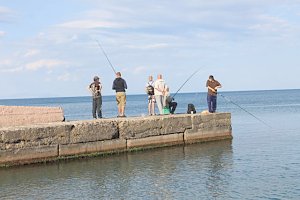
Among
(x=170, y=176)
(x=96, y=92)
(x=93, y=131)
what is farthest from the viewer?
(x=96, y=92)

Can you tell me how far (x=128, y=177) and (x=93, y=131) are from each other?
98.4 inches

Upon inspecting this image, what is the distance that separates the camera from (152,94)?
629 inches

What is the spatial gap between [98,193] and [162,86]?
7.18m

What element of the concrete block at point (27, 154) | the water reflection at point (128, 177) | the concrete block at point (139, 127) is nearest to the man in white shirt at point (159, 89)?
the concrete block at point (139, 127)

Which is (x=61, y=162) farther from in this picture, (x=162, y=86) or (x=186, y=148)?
(x=162, y=86)

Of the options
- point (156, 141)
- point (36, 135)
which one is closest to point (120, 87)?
point (156, 141)

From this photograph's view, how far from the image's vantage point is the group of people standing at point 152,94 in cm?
1490

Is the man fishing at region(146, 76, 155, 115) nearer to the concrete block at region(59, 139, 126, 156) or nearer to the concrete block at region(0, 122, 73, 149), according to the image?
the concrete block at region(59, 139, 126, 156)

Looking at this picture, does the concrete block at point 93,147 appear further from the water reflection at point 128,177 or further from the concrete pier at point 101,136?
A: the water reflection at point 128,177

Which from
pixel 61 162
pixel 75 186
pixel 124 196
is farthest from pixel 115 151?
pixel 124 196

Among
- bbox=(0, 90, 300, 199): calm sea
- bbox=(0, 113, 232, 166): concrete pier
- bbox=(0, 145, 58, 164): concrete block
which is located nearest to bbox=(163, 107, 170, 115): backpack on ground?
bbox=(0, 113, 232, 166): concrete pier

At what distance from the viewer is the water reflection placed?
28.6 ft

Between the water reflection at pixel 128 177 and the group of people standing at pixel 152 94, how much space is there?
2602 millimetres

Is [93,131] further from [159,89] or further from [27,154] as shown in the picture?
[159,89]
